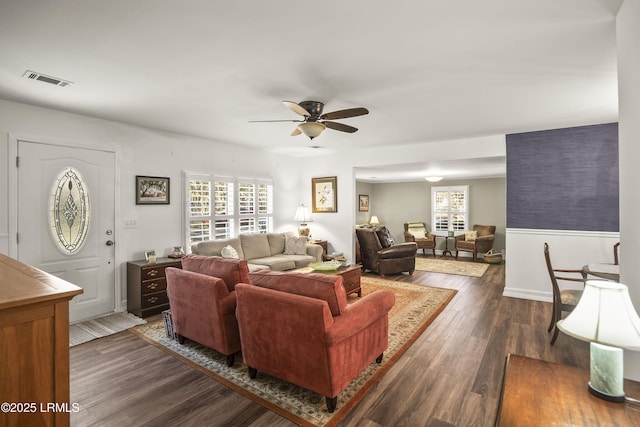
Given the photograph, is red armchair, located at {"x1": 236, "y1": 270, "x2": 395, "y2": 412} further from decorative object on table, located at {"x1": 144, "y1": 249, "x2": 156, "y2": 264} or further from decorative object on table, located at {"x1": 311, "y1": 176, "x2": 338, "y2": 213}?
decorative object on table, located at {"x1": 311, "y1": 176, "x2": 338, "y2": 213}

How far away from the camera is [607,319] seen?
1.30 metres

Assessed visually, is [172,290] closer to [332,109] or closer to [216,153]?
[332,109]

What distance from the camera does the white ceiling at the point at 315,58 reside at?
76.9 inches

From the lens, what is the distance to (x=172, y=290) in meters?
3.30

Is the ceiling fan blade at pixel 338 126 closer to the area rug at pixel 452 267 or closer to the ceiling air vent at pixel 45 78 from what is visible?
the ceiling air vent at pixel 45 78

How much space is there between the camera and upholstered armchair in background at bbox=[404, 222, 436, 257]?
940 cm

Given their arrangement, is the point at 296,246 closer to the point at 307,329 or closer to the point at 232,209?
the point at 232,209

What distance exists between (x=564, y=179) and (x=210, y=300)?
5.12m

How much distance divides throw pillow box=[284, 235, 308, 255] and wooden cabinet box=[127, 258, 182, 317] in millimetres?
2296

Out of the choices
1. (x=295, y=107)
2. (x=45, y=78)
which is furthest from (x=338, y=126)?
(x=45, y=78)

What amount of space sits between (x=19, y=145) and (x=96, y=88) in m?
1.37

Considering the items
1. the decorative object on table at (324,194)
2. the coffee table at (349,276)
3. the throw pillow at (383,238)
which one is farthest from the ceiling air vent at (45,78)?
the throw pillow at (383,238)

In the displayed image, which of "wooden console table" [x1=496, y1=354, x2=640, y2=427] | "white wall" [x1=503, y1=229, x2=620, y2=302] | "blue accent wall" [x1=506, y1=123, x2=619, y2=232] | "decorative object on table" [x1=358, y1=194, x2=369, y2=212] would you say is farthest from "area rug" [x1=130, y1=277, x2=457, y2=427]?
"decorative object on table" [x1=358, y1=194, x2=369, y2=212]

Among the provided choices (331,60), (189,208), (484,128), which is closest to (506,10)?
(331,60)
